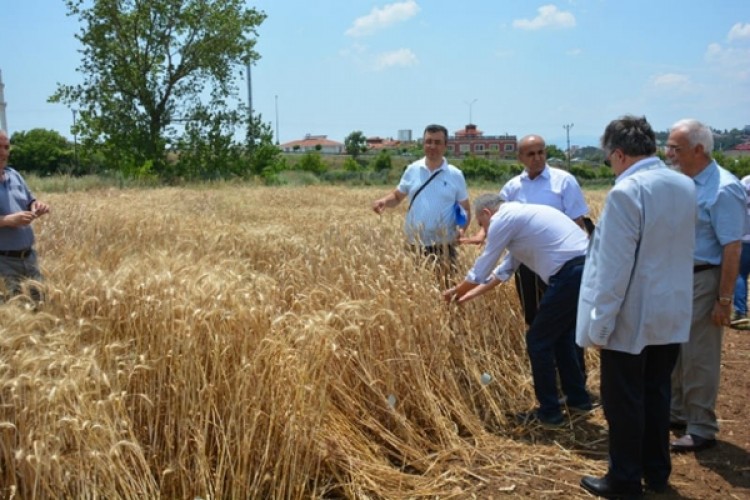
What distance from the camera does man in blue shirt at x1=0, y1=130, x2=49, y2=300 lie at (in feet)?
13.7

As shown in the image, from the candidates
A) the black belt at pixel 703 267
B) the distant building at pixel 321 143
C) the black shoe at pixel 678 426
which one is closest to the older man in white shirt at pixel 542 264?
the black belt at pixel 703 267

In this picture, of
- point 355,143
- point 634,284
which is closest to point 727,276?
point 634,284

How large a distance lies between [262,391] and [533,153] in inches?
111

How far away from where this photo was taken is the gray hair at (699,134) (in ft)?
12.1

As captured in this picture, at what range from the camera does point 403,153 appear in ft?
280

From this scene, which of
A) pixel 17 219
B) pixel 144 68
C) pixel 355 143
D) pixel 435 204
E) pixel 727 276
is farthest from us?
pixel 355 143

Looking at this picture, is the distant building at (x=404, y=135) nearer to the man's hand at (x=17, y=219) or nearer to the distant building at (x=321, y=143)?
the distant building at (x=321, y=143)

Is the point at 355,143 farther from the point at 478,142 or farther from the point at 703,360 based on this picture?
the point at 703,360

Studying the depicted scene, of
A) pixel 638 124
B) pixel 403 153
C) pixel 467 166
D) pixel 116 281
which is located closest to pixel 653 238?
pixel 638 124

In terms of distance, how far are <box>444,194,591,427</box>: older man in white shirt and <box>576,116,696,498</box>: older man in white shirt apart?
2.63 ft

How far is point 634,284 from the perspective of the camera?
9.92 feet

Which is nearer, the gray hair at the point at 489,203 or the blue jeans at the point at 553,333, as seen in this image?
the blue jeans at the point at 553,333

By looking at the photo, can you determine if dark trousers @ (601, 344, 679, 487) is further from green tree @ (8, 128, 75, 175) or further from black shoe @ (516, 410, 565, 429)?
green tree @ (8, 128, 75, 175)

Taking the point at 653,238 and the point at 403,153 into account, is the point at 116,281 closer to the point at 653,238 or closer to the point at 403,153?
the point at 653,238
